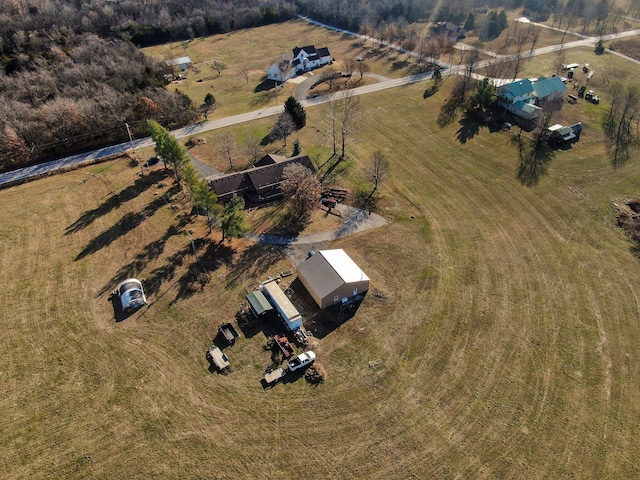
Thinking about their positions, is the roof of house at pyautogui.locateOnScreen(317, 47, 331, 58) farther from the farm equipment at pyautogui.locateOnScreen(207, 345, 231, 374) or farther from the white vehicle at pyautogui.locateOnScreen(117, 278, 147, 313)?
the farm equipment at pyautogui.locateOnScreen(207, 345, 231, 374)

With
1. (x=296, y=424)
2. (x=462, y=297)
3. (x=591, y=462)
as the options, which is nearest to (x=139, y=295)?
(x=296, y=424)

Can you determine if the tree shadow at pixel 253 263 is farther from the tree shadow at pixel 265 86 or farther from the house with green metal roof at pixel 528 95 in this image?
the house with green metal roof at pixel 528 95

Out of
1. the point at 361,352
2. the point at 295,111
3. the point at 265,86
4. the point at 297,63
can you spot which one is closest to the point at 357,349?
Result: the point at 361,352

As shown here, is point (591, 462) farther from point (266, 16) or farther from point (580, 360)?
point (266, 16)

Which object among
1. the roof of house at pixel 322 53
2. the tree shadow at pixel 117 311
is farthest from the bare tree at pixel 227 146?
the roof of house at pixel 322 53

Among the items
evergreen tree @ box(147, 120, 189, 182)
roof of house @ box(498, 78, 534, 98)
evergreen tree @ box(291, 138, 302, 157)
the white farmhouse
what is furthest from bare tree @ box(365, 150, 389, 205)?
the white farmhouse

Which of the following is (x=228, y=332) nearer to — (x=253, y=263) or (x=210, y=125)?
(x=253, y=263)
